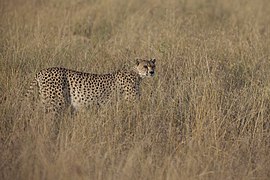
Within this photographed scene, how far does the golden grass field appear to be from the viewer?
11.5 feet

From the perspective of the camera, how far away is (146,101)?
4.73 m

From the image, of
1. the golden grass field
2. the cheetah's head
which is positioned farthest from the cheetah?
the golden grass field

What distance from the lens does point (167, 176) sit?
10.9 feet

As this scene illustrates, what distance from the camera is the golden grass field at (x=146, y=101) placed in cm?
351

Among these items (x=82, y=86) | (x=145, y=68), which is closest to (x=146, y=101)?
(x=145, y=68)

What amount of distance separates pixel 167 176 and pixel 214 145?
77 centimetres

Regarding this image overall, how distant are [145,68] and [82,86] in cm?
62

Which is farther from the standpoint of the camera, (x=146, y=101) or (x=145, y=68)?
(x=145, y=68)

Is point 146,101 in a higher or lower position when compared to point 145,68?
lower

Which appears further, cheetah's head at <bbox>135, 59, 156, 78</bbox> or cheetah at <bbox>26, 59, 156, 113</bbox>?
cheetah's head at <bbox>135, 59, 156, 78</bbox>

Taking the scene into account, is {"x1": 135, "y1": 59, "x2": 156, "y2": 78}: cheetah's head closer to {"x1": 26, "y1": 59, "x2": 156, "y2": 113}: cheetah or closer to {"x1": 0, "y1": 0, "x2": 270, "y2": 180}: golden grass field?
{"x1": 26, "y1": 59, "x2": 156, "y2": 113}: cheetah

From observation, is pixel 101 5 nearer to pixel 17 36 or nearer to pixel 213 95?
pixel 17 36

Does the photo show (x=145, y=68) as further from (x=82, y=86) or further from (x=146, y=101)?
(x=82, y=86)

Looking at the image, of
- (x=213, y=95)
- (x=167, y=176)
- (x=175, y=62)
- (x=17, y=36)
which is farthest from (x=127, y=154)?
(x=17, y=36)
